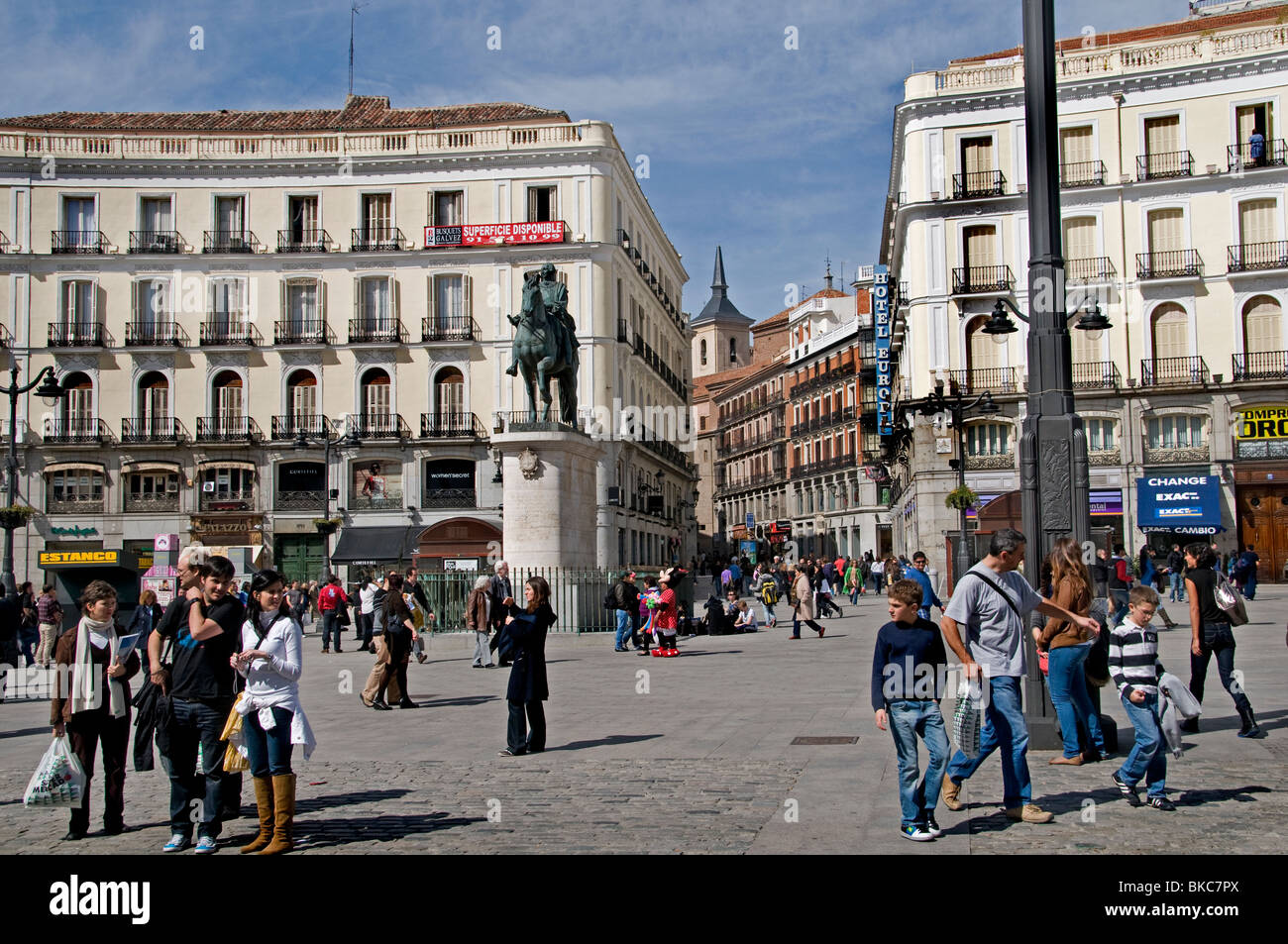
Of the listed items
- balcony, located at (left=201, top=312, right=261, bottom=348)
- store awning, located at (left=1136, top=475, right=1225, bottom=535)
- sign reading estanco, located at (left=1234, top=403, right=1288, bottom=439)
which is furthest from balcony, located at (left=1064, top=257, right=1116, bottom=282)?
balcony, located at (left=201, top=312, right=261, bottom=348)

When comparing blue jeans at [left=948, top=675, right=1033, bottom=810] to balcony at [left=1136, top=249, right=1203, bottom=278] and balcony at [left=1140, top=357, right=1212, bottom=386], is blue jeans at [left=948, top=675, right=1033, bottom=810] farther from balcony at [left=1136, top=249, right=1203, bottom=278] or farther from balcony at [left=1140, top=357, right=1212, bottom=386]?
balcony at [left=1136, top=249, right=1203, bottom=278]

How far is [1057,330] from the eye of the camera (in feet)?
30.8

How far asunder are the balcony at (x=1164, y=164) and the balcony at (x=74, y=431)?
126 feet

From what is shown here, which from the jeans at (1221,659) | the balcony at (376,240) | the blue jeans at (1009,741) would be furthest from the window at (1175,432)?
the blue jeans at (1009,741)

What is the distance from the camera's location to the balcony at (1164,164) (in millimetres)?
42281

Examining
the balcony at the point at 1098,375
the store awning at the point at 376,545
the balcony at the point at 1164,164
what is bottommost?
the store awning at the point at 376,545

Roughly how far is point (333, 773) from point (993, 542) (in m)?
5.35

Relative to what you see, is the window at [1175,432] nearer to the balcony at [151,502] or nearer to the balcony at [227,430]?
the balcony at [227,430]

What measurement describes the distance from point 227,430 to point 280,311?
16.3 ft

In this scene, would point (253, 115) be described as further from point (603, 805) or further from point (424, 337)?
point (603, 805)

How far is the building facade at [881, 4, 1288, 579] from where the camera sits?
4078 centimetres

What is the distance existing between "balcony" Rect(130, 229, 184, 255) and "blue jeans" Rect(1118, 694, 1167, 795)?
46336 mm
